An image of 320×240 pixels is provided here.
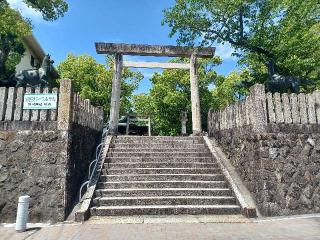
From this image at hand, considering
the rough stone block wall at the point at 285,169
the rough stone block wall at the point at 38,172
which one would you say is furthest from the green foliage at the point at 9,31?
the rough stone block wall at the point at 285,169

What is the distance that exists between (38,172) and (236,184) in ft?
16.4

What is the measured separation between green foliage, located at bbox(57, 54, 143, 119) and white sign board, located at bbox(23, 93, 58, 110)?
20344 mm

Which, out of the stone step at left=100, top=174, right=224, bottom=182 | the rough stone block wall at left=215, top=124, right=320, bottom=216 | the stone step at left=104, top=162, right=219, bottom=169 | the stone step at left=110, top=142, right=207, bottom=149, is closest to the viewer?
the rough stone block wall at left=215, top=124, right=320, bottom=216

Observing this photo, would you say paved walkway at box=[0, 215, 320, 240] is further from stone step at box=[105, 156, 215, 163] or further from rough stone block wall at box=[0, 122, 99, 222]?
stone step at box=[105, 156, 215, 163]

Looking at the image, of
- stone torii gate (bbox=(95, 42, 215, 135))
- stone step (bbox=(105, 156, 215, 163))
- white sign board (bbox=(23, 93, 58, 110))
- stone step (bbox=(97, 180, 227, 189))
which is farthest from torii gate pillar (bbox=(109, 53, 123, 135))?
white sign board (bbox=(23, 93, 58, 110))

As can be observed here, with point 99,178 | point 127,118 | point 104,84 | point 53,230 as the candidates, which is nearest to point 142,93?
point 104,84

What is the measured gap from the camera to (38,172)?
7008mm

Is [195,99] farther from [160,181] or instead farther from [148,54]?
[160,181]

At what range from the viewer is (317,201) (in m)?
7.42

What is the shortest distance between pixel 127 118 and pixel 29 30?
1165 centimetres

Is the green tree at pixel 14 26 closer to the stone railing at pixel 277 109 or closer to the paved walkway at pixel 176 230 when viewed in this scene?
the paved walkway at pixel 176 230

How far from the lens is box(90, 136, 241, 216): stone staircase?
7.32 m

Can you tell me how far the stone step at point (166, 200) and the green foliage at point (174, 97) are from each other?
17876 mm

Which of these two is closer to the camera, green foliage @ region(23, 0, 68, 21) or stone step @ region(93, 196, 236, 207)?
stone step @ region(93, 196, 236, 207)
